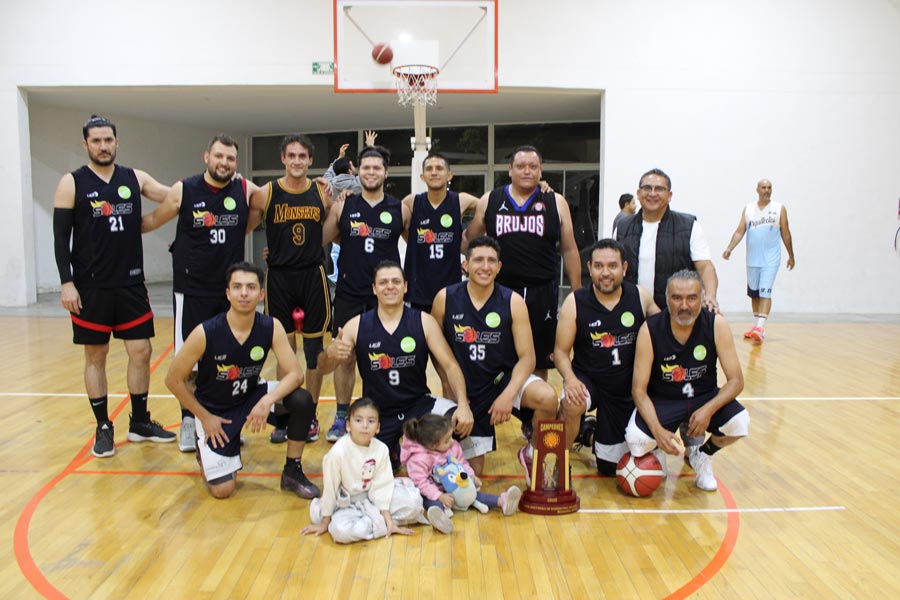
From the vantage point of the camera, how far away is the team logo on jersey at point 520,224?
4.62m

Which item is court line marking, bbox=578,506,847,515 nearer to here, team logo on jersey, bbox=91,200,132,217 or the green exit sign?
team logo on jersey, bbox=91,200,132,217

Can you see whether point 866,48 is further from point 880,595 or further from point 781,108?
point 880,595

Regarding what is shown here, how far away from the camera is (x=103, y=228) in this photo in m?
4.40

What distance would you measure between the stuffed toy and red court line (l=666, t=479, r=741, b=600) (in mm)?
1055

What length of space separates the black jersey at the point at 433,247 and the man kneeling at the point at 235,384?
1.13 meters

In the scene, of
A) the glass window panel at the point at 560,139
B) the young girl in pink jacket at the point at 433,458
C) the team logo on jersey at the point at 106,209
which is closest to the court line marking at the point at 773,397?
the team logo on jersey at the point at 106,209

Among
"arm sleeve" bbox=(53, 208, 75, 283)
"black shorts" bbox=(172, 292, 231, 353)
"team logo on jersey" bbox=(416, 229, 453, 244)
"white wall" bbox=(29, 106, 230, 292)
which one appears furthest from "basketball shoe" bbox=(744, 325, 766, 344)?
"white wall" bbox=(29, 106, 230, 292)

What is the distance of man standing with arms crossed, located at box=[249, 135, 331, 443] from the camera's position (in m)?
4.61

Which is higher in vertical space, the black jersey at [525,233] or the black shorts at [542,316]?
the black jersey at [525,233]

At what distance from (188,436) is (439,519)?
1.97m

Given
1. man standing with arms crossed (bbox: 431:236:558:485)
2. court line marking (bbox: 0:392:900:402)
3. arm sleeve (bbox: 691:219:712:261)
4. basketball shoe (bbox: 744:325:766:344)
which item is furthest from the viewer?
basketball shoe (bbox: 744:325:766:344)

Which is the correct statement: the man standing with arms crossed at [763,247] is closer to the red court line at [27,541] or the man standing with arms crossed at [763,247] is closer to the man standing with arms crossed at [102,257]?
the man standing with arms crossed at [102,257]

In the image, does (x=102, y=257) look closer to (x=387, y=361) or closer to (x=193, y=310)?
(x=193, y=310)

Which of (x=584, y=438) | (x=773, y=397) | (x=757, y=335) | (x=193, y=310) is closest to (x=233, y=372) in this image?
(x=193, y=310)
